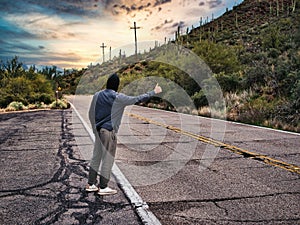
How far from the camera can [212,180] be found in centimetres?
603

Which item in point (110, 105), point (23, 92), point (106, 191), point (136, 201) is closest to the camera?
point (136, 201)

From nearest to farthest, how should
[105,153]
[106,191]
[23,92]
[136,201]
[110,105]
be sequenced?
[136,201]
[106,191]
[110,105]
[105,153]
[23,92]

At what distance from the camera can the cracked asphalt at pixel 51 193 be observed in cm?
435

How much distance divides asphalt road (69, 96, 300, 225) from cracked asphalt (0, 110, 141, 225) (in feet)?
2.10

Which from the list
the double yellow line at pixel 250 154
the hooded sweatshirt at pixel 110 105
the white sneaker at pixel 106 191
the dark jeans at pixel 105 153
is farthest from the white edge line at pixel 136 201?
the double yellow line at pixel 250 154

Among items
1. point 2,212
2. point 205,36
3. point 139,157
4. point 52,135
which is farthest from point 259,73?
point 205,36

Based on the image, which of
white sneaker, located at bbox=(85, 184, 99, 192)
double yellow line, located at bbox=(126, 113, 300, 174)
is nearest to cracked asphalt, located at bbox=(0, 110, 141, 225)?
white sneaker, located at bbox=(85, 184, 99, 192)

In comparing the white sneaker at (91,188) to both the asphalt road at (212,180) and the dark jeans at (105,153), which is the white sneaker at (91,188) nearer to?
the dark jeans at (105,153)

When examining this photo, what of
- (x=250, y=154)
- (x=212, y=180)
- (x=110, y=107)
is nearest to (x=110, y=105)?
(x=110, y=107)

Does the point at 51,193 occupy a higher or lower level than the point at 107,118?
lower

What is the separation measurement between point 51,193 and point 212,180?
2.72 metres

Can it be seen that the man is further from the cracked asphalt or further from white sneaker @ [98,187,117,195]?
the cracked asphalt

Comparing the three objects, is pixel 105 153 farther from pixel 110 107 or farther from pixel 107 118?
pixel 110 107

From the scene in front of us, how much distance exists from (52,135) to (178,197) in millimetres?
8715
